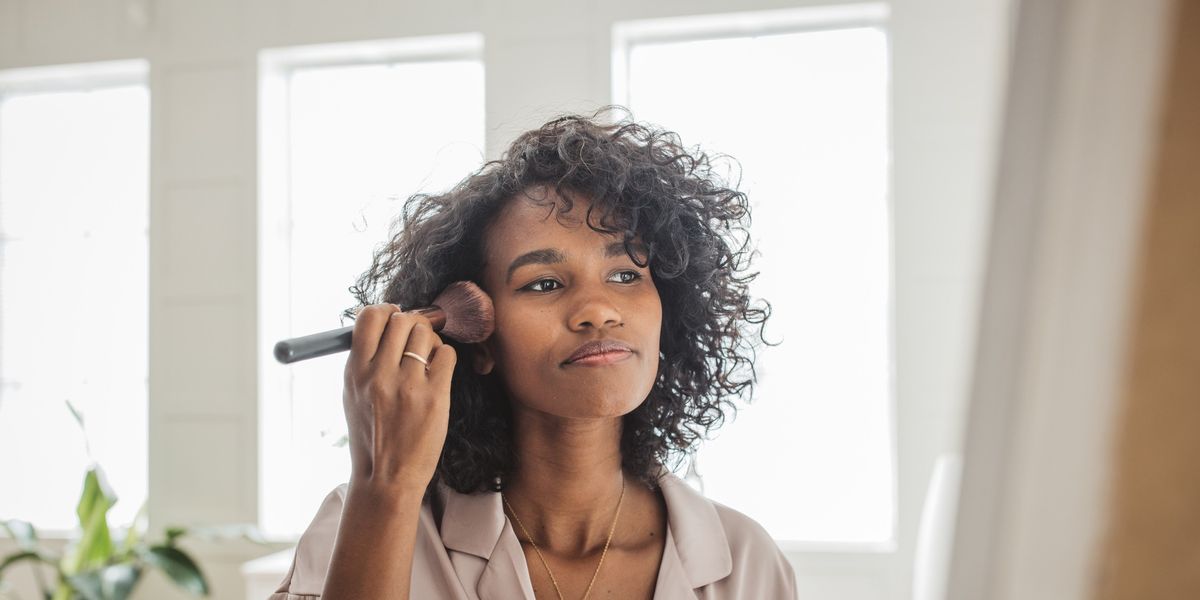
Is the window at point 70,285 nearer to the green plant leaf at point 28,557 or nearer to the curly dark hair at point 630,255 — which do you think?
the green plant leaf at point 28,557

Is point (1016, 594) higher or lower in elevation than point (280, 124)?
lower

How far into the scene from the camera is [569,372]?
1.12 metres

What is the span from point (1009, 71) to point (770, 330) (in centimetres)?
299

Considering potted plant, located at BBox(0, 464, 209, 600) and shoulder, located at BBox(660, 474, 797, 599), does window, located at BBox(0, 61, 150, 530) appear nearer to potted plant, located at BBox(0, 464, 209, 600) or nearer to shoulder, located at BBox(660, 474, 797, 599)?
potted plant, located at BBox(0, 464, 209, 600)

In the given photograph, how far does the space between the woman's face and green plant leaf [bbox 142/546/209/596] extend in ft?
6.65

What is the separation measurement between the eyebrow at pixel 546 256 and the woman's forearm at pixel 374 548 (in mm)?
314

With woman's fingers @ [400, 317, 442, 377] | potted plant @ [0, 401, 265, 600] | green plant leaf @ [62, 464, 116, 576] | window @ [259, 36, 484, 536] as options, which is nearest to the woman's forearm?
woman's fingers @ [400, 317, 442, 377]

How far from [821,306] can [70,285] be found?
276cm

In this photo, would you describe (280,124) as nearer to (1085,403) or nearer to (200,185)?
(200,185)

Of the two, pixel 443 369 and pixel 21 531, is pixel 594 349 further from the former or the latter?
pixel 21 531

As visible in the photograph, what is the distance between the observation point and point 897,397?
297 cm

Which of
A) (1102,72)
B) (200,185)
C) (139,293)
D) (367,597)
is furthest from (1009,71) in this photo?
(139,293)

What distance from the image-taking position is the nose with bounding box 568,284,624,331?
1.12 m

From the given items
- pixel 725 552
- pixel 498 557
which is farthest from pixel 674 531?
pixel 498 557
